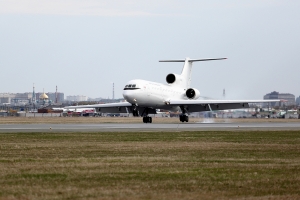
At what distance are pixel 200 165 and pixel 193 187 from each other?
4.55 meters

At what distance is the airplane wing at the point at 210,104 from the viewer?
6431 cm

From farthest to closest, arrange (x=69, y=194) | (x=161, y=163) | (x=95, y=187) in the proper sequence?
1. (x=161, y=163)
2. (x=95, y=187)
3. (x=69, y=194)

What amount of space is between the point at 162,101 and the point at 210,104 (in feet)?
15.9

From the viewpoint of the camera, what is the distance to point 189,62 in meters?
76.5

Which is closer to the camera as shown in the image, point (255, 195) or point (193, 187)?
point (255, 195)

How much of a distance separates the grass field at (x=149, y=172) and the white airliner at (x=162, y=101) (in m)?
36.5

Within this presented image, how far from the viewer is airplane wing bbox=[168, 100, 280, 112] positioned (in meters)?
64.3

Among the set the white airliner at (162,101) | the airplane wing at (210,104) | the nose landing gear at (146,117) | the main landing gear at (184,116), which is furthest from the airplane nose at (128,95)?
the main landing gear at (184,116)

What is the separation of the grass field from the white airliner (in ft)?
120

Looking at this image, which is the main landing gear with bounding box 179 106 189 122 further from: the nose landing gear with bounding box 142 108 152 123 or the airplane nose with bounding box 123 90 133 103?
the airplane nose with bounding box 123 90 133 103

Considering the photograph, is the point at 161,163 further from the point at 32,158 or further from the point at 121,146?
the point at 121,146

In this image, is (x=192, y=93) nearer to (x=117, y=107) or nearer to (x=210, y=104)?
(x=210, y=104)

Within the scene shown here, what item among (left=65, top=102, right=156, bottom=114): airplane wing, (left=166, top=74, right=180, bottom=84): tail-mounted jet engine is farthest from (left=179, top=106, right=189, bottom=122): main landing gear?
(left=166, top=74, right=180, bottom=84): tail-mounted jet engine

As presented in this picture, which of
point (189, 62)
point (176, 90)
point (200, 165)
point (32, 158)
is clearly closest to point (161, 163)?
point (200, 165)
